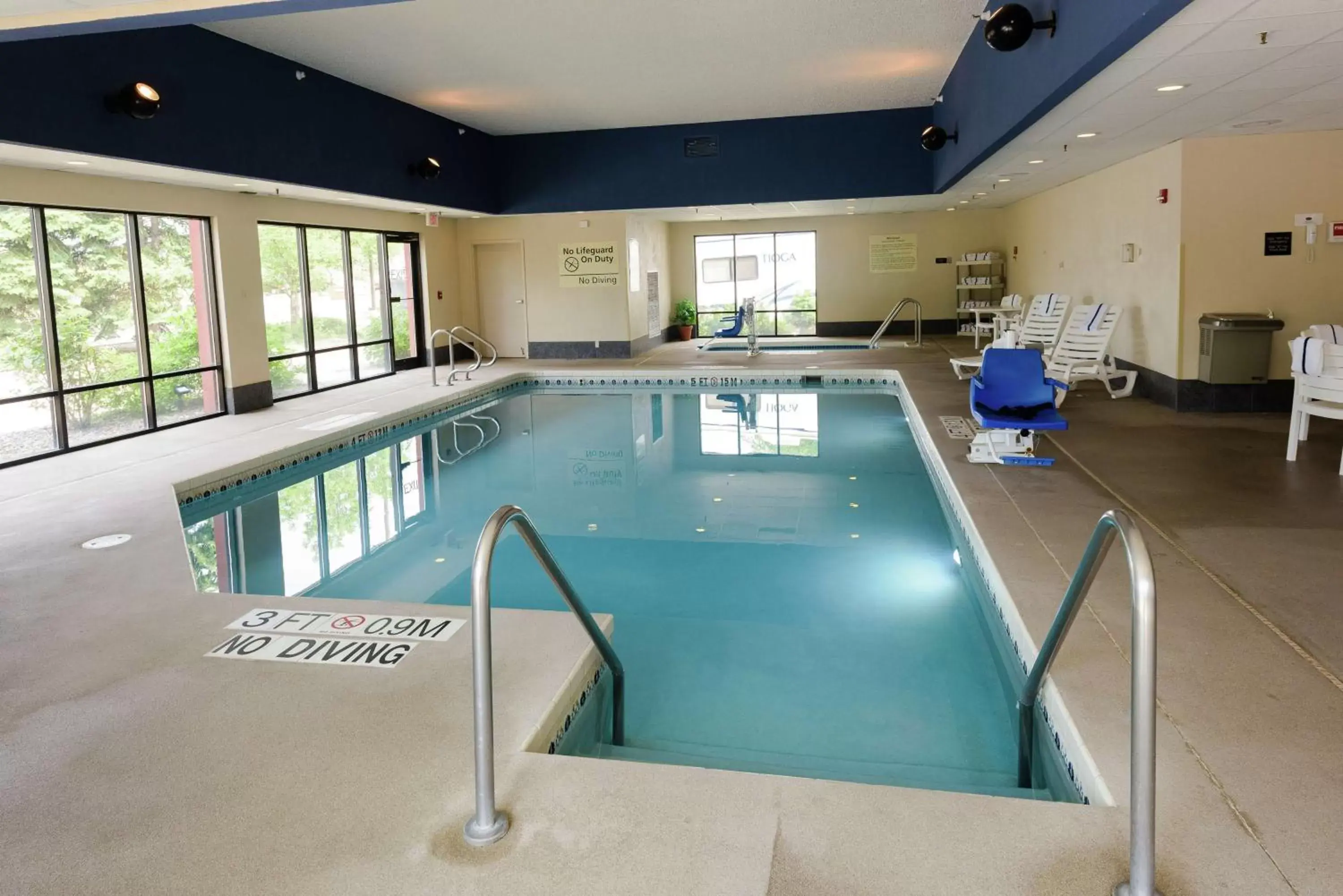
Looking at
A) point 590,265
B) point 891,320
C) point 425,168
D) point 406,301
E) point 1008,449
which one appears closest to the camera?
point 1008,449

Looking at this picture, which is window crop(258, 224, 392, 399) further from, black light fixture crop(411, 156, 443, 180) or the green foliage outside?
black light fixture crop(411, 156, 443, 180)

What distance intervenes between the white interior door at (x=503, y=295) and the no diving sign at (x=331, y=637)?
1151cm

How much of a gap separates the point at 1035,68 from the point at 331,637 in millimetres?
4913

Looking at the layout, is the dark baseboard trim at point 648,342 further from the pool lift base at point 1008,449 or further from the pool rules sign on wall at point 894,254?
the pool lift base at point 1008,449

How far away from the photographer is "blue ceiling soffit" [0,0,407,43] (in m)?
3.90

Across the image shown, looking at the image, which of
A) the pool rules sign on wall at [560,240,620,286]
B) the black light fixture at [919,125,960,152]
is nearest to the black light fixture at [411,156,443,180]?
the pool rules sign on wall at [560,240,620,286]

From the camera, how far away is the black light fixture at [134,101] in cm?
641

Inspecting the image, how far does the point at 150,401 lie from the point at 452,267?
21.7 feet

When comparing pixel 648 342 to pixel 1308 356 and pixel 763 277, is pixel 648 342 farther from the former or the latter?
pixel 1308 356

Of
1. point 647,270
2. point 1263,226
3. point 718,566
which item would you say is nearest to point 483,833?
point 718,566

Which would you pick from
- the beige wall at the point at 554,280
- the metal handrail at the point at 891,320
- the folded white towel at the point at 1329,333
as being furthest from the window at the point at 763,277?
the folded white towel at the point at 1329,333

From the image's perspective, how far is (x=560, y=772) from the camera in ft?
8.13

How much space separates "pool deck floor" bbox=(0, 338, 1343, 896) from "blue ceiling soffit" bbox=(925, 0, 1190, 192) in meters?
2.20

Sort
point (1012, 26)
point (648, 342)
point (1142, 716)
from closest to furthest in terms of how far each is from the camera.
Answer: point (1142, 716) < point (1012, 26) < point (648, 342)
